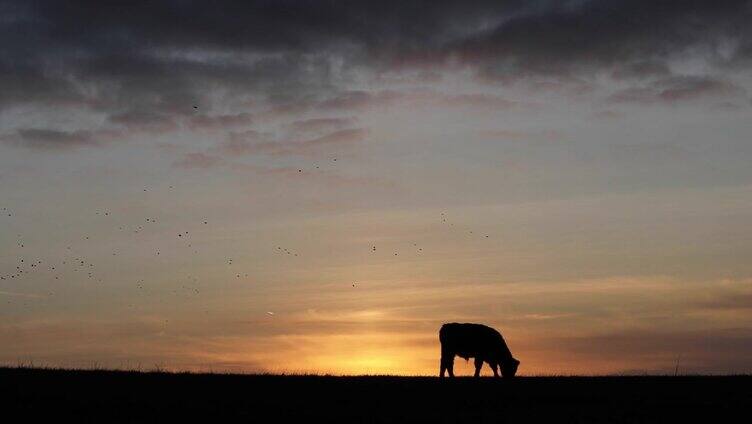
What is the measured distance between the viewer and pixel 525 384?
34.4 meters

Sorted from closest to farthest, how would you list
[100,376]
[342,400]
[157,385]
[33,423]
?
[33,423] → [342,400] → [157,385] → [100,376]

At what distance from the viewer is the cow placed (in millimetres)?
40875

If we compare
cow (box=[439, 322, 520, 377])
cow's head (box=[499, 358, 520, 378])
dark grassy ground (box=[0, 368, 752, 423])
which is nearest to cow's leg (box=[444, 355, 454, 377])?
cow (box=[439, 322, 520, 377])

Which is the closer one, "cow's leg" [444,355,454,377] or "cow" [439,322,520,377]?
"cow's leg" [444,355,454,377]

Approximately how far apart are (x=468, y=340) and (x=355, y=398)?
13647mm

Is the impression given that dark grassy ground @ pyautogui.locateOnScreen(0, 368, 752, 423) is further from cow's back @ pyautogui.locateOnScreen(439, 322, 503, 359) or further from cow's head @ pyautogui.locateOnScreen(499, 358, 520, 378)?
cow's back @ pyautogui.locateOnScreen(439, 322, 503, 359)

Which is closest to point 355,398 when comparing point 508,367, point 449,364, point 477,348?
point 449,364

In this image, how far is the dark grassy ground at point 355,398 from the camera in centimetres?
2439

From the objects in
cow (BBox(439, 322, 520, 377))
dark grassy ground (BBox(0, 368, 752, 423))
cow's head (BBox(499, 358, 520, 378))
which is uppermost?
cow (BBox(439, 322, 520, 377))

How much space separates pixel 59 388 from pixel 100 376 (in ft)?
15.5

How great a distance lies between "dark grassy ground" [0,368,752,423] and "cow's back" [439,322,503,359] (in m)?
4.69

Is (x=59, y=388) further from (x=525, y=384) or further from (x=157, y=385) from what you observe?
(x=525, y=384)

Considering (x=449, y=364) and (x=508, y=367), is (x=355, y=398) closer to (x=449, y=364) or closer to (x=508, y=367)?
(x=449, y=364)

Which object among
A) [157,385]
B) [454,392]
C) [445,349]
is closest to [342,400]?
[454,392]
